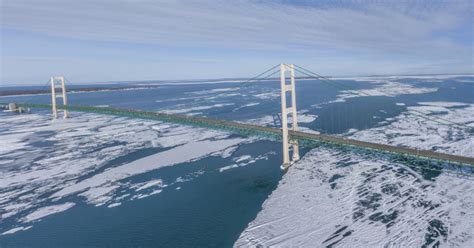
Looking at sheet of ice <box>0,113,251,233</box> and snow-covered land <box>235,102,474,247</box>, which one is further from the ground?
sheet of ice <box>0,113,251,233</box>

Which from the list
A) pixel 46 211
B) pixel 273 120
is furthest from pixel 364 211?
pixel 273 120

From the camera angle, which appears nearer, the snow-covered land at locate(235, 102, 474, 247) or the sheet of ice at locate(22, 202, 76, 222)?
the snow-covered land at locate(235, 102, 474, 247)

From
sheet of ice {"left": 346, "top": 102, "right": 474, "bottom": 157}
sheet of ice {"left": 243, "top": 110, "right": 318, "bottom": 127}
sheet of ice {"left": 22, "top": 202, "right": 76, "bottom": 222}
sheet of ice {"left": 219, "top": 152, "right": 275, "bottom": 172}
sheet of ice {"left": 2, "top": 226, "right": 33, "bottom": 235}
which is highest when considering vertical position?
sheet of ice {"left": 243, "top": 110, "right": 318, "bottom": 127}

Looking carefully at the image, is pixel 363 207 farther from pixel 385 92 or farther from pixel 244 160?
pixel 385 92

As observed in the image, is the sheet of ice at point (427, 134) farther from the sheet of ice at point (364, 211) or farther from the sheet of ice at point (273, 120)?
the sheet of ice at point (273, 120)

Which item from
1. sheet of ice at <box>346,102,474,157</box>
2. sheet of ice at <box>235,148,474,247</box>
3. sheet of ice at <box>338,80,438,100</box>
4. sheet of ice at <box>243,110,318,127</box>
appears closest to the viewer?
sheet of ice at <box>235,148,474,247</box>

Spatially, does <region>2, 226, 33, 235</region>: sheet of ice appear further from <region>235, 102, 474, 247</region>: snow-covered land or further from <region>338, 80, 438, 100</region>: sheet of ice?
<region>338, 80, 438, 100</region>: sheet of ice

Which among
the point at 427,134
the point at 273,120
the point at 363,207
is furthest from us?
the point at 273,120

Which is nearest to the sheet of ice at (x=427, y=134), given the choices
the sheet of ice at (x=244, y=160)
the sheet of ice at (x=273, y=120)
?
the sheet of ice at (x=273, y=120)

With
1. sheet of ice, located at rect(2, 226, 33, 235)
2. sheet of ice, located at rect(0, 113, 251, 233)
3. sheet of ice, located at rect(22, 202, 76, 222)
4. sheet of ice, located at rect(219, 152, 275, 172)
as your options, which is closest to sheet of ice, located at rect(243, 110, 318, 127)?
sheet of ice, located at rect(0, 113, 251, 233)
